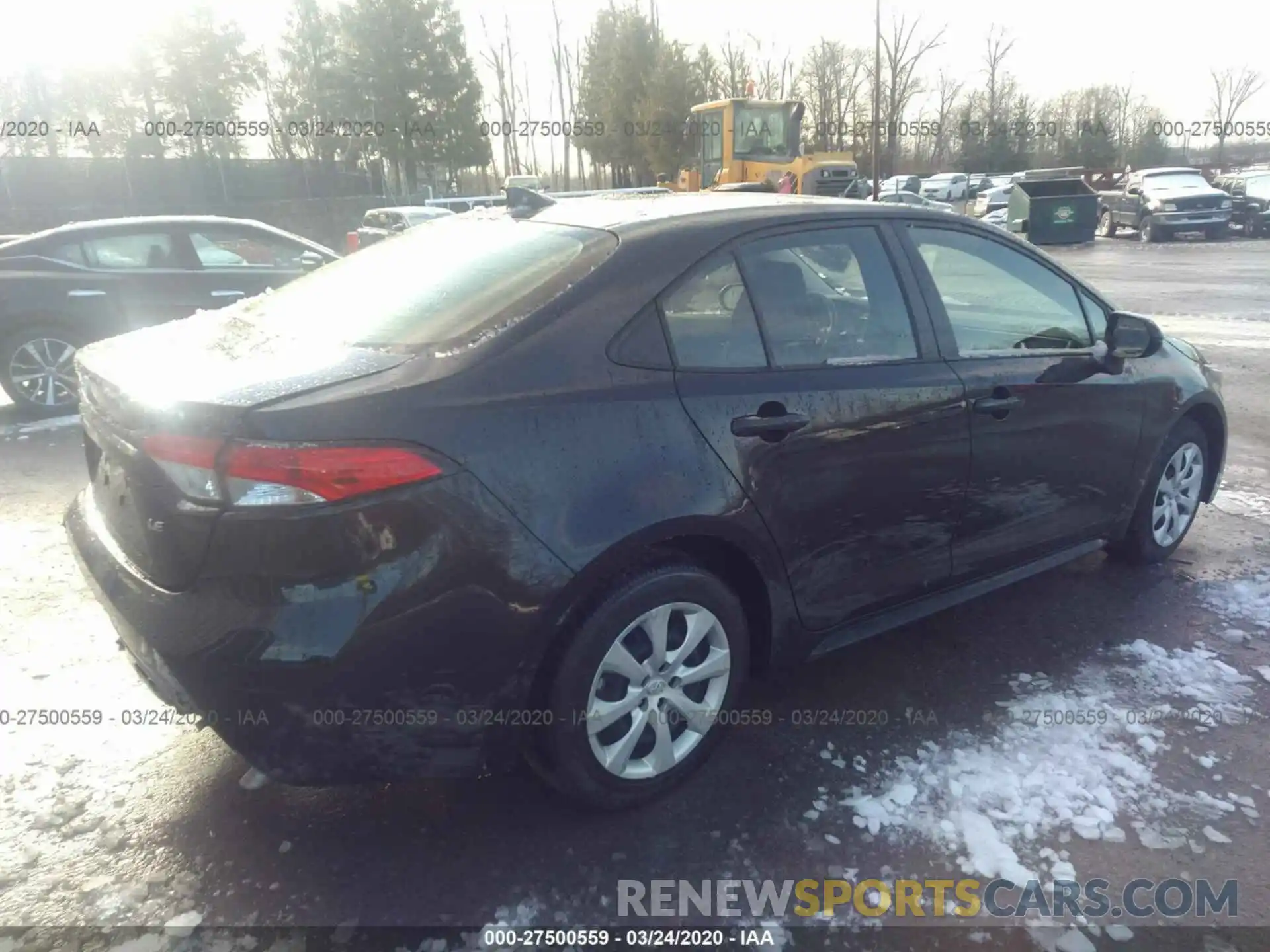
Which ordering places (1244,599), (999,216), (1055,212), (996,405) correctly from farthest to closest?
(999,216), (1055,212), (1244,599), (996,405)

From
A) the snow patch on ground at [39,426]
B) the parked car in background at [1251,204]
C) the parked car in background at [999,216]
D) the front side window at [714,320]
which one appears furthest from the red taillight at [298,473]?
the parked car in background at [1251,204]

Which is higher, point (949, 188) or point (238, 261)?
point (949, 188)

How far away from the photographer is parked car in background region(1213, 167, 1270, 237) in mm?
25844

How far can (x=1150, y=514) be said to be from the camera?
427 cm

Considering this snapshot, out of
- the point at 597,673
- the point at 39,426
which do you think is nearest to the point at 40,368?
the point at 39,426

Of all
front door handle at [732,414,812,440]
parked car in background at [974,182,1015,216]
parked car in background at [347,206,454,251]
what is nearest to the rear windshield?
front door handle at [732,414,812,440]

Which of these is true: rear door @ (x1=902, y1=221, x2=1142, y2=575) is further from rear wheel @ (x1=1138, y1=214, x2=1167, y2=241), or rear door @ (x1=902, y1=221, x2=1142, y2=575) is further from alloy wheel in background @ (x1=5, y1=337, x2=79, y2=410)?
rear wheel @ (x1=1138, y1=214, x2=1167, y2=241)

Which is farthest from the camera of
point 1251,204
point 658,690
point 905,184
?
point 905,184

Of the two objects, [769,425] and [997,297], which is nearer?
[769,425]

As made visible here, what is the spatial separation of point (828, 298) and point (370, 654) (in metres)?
1.83

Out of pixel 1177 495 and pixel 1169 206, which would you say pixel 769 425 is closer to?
→ pixel 1177 495

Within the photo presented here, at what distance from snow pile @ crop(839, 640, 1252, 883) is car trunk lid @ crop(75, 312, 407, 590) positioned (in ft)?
6.34

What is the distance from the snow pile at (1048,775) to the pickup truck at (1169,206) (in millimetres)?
25781

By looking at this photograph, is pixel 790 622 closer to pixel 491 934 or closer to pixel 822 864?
pixel 822 864
